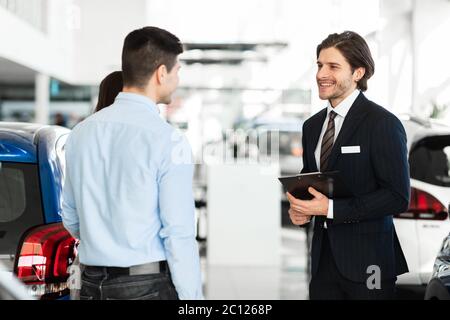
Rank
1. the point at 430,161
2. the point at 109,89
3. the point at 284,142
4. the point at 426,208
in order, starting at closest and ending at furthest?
the point at 109,89, the point at 426,208, the point at 430,161, the point at 284,142

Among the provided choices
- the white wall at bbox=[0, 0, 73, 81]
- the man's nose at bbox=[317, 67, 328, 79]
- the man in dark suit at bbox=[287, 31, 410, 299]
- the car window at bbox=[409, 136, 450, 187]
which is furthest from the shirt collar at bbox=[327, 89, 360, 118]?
the white wall at bbox=[0, 0, 73, 81]

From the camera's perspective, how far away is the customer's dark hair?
2844mm

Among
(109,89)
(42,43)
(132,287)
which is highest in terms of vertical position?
(42,43)

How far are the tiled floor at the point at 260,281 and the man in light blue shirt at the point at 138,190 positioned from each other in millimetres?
4666

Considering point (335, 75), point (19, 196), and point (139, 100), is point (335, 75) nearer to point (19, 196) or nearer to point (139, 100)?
point (139, 100)

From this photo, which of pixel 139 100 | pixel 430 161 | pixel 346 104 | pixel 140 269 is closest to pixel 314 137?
pixel 346 104

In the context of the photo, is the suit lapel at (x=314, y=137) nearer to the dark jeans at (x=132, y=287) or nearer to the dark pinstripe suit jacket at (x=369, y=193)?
the dark pinstripe suit jacket at (x=369, y=193)

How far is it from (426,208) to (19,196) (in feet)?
9.67

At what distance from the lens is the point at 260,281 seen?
8.00 metres

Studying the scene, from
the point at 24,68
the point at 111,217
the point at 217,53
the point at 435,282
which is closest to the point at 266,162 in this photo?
the point at 435,282

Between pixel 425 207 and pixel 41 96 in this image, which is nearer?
pixel 425 207

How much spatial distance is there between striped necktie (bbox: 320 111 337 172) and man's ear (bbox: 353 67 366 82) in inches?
6.5
